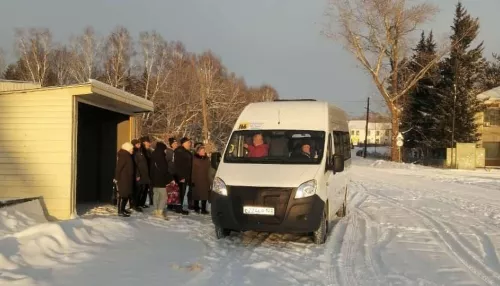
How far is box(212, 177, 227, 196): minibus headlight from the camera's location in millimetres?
8412

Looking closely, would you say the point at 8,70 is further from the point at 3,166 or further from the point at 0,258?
the point at 0,258

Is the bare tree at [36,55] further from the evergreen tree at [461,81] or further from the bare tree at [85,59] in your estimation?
the evergreen tree at [461,81]

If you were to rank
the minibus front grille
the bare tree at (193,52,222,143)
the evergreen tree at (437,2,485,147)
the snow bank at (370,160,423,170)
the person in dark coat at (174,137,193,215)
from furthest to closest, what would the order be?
1. the bare tree at (193,52,222,143)
2. the evergreen tree at (437,2,485,147)
3. the snow bank at (370,160,423,170)
4. the person in dark coat at (174,137,193,215)
5. the minibus front grille

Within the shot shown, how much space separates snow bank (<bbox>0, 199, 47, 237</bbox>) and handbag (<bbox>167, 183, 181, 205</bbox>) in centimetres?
287

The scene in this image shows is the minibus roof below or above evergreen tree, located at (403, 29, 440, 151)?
below

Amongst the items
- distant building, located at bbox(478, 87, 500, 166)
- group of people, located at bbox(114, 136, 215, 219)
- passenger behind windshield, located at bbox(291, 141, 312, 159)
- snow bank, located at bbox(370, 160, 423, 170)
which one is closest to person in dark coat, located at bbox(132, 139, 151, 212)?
group of people, located at bbox(114, 136, 215, 219)

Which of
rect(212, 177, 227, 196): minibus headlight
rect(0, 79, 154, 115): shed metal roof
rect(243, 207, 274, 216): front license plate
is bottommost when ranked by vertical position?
rect(243, 207, 274, 216): front license plate

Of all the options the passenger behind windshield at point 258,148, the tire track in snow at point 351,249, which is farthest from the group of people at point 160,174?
the tire track in snow at point 351,249

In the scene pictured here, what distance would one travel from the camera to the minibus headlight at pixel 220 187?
8412 mm

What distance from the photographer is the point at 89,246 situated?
25.6 ft

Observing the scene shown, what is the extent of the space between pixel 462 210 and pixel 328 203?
6.40m

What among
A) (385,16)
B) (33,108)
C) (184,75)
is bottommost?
(33,108)

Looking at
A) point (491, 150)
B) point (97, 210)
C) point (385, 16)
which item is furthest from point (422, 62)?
point (97, 210)

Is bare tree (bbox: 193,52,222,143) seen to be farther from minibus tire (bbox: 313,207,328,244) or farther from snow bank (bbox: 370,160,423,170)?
minibus tire (bbox: 313,207,328,244)
